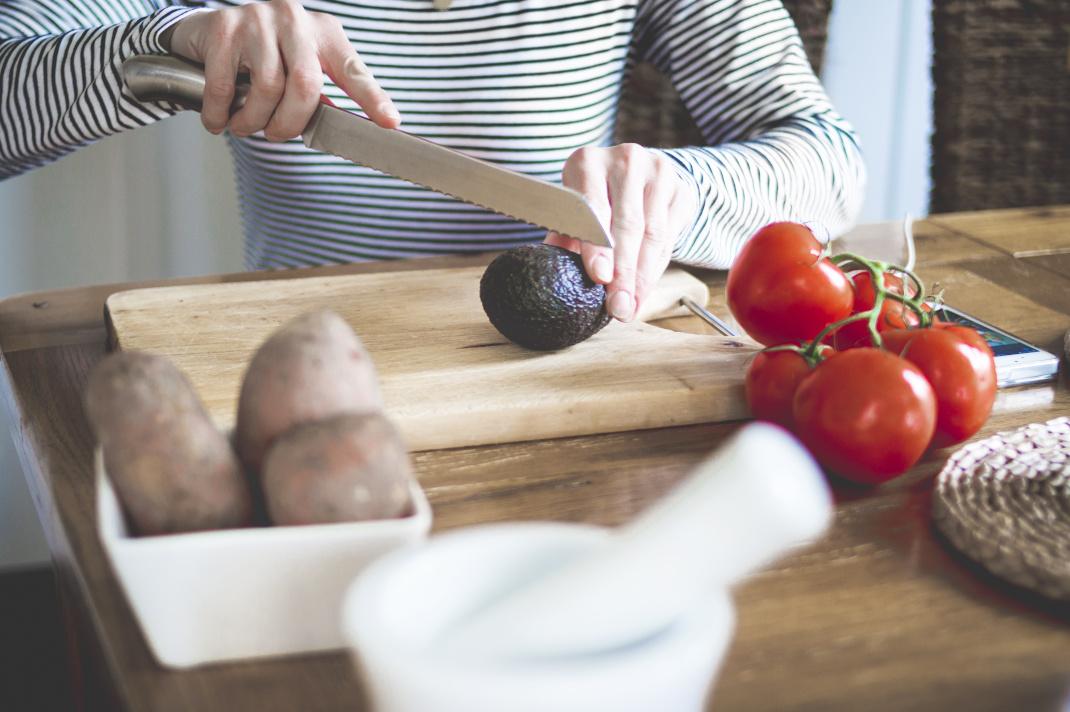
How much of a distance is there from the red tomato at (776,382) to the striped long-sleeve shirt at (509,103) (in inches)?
19.0

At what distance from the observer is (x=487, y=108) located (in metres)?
1.47

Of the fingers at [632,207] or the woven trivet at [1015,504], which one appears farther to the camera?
the fingers at [632,207]

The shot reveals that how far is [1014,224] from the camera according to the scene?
1.51 meters

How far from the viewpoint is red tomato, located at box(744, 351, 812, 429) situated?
844mm

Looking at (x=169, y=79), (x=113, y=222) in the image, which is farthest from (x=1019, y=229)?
(x=113, y=222)

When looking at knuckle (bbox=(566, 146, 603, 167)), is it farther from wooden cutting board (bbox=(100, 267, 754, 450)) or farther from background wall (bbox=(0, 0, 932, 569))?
background wall (bbox=(0, 0, 932, 569))

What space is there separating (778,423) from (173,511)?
486mm

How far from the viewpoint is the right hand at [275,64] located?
41.3 inches

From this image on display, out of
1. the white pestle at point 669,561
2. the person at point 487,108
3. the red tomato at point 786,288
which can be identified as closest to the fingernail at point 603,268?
the red tomato at point 786,288

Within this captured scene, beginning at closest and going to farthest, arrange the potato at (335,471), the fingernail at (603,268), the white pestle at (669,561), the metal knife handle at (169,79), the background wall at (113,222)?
1. the white pestle at (669,561)
2. the potato at (335,471)
3. the fingernail at (603,268)
4. the metal knife handle at (169,79)
5. the background wall at (113,222)

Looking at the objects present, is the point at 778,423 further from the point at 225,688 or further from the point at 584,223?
the point at 225,688

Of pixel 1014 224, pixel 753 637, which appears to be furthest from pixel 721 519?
pixel 1014 224

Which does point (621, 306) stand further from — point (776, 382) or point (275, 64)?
point (275, 64)

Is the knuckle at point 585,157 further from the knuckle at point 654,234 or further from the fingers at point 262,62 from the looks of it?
the fingers at point 262,62
